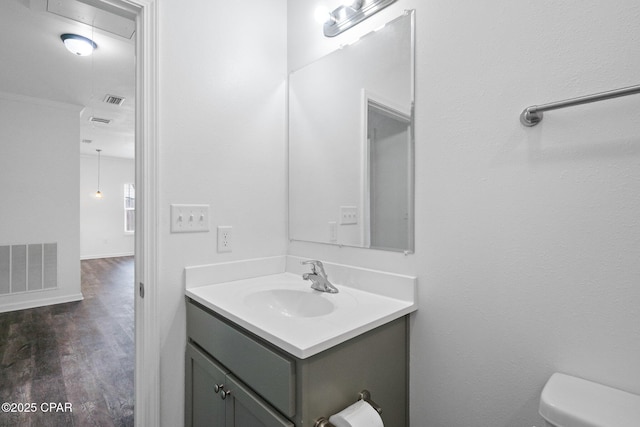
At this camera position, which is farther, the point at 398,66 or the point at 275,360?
the point at 398,66

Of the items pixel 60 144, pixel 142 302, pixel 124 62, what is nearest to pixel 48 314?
pixel 60 144

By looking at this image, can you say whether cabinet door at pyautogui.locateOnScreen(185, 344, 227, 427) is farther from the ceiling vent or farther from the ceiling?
the ceiling vent

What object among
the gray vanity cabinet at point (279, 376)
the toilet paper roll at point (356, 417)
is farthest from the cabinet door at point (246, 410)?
the toilet paper roll at point (356, 417)

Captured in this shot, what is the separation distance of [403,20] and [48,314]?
4.54 m

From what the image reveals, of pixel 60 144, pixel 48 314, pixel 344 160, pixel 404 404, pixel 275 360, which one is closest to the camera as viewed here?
pixel 275 360

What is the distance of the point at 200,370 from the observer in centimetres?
127

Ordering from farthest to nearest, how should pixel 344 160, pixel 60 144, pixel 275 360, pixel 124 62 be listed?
pixel 60 144 → pixel 124 62 → pixel 344 160 → pixel 275 360

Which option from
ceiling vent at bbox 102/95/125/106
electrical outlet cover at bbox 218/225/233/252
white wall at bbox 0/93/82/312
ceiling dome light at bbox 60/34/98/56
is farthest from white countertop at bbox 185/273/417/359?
white wall at bbox 0/93/82/312

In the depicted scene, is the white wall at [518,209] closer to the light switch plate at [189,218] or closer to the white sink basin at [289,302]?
the white sink basin at [289,302]

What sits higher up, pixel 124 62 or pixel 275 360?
pixel 124 62

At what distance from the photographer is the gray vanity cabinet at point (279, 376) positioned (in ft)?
2.77

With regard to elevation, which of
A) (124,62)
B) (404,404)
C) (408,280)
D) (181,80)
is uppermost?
(124,62)

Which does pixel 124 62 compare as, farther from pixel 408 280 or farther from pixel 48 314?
pixel 408 280

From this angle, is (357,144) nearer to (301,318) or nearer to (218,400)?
(301,318)
